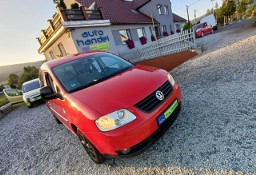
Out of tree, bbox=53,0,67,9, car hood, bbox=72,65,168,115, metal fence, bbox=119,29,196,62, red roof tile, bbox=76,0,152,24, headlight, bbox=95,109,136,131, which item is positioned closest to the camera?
headlight, bbox=95,109,136,131

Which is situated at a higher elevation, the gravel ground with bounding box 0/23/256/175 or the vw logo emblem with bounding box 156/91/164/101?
the vw logo emblem with bounding box 156/91/164/101

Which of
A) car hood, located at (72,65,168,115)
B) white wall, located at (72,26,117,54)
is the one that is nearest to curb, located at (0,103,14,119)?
white wall, located at (72,26,117,54)

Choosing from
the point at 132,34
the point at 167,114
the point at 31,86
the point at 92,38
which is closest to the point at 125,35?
the point at 132,34

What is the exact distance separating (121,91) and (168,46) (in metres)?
7.17

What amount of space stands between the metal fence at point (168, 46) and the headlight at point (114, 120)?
23.1 feet

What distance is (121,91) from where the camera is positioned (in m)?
2.46

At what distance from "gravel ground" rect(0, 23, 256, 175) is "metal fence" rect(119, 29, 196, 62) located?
3.35m

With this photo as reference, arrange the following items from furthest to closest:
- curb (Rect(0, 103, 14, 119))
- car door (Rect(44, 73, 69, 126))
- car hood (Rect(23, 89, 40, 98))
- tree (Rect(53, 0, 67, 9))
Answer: tree (Rect(53, 0, 67, 9)) → curb (Rect(0, 103, 14, 119)) → car hood (Rect(23, 89, 40, 98)) → car door (Rect(44, 73, 69, 126))

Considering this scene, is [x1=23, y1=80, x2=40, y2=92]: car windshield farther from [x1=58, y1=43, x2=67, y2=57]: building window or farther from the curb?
[x1=58, y1=43, x2=67, y2=57]: building window

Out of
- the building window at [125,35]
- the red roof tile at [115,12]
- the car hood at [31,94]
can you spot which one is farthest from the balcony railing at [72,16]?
the car hood at [31,94]

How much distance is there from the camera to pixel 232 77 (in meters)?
4.48

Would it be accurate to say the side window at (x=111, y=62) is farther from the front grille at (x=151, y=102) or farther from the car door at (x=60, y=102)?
the front grille at (x=151, y=102)

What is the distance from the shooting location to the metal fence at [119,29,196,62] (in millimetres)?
8078

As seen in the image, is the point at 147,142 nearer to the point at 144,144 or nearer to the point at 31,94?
the point at 144,144
